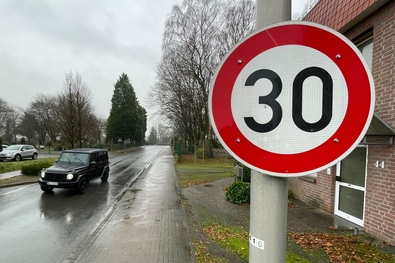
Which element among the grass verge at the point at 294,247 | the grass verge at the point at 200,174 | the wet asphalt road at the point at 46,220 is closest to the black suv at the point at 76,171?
the wet asphalt road at the point at 46,220

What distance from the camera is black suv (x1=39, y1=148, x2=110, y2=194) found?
904 cm

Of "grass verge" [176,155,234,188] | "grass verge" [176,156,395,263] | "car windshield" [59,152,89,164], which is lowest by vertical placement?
"grass verge" [176,155,234,188]

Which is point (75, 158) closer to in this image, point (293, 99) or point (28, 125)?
point (293, 99)

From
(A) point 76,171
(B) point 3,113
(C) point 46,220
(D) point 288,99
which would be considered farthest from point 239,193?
(B) point 3,113

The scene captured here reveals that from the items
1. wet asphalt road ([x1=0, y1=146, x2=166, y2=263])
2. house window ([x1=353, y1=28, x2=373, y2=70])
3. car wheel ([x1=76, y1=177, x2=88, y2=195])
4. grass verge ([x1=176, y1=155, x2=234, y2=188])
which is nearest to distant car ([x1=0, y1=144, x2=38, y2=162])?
wet asphalt road ([x1=0, y1=146, x2=166, y2=263])

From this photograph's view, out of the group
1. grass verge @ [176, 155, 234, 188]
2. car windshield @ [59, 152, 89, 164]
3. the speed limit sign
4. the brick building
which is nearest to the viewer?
the speed limit sign

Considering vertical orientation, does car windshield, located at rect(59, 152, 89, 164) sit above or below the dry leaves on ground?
above

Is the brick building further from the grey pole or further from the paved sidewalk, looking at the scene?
the grey pole

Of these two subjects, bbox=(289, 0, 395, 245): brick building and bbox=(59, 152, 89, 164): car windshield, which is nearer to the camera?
bbox=(289, 0, 395, 245): brick building

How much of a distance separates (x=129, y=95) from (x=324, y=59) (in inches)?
2281

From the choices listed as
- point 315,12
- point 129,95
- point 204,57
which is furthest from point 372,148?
point 129,95

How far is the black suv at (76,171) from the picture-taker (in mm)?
9039

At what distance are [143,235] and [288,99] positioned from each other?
5095mm

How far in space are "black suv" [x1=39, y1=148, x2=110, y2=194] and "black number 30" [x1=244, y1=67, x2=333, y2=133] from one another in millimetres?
9785
